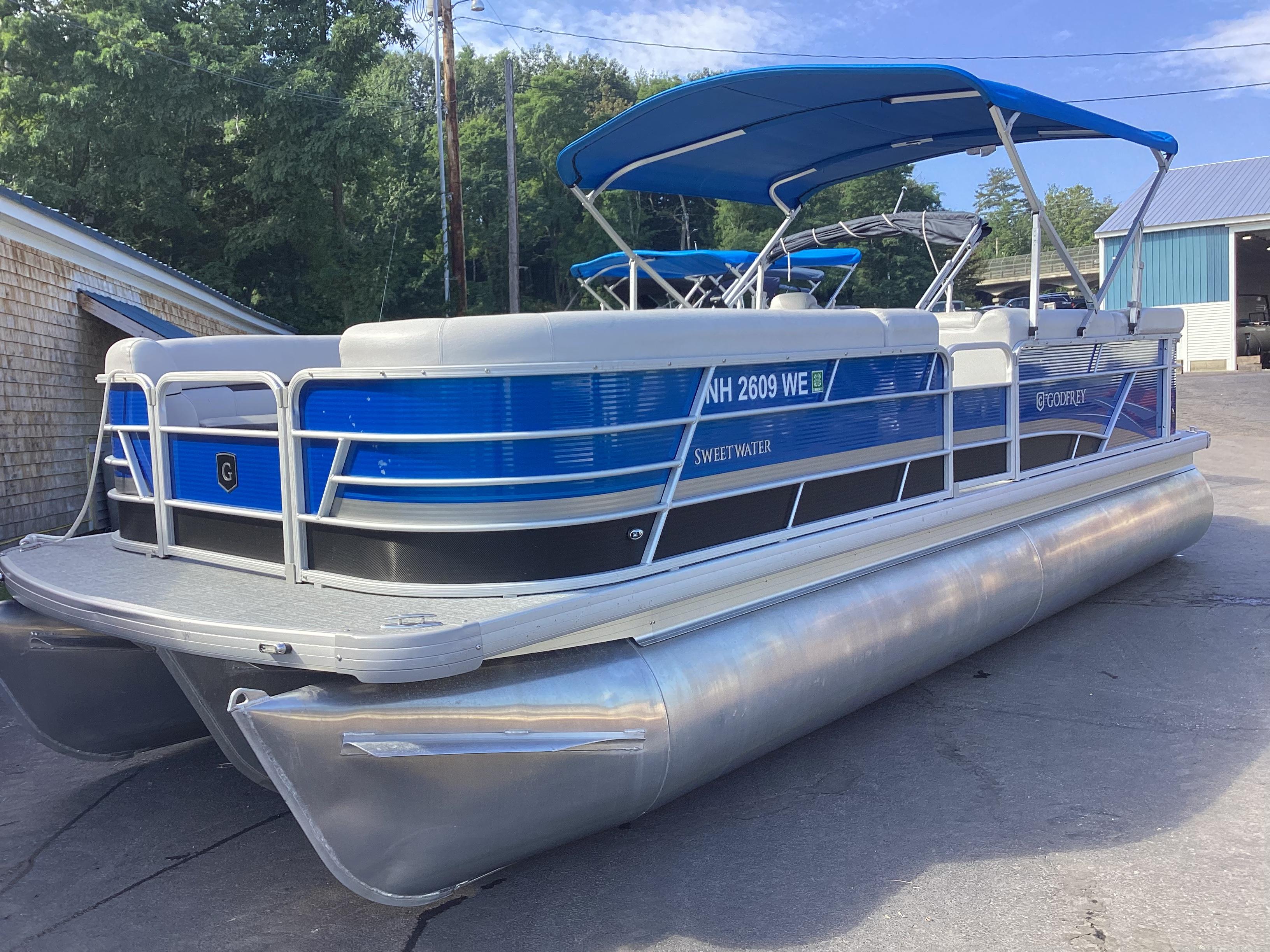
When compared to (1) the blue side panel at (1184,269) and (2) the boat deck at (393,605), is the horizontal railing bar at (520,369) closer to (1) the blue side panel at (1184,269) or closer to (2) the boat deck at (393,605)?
(2) the boat deck at (393,605)

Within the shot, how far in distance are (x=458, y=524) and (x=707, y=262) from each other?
36.7 feet

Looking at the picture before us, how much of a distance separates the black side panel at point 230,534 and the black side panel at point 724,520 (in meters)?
1.26

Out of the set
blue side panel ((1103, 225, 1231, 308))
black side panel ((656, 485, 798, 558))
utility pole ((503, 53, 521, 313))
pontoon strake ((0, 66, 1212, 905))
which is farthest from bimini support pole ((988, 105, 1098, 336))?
blue side panel ((1103, 225, 1231, 308))

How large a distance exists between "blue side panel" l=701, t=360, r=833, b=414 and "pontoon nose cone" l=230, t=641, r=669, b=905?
105 cm

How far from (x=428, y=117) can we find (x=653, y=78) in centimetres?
1702

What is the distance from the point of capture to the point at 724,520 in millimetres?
3502

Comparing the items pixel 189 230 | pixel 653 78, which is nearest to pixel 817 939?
pixel 189 230

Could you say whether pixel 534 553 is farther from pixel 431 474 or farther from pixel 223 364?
pixel 223 364

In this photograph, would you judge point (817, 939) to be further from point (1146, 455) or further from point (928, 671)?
→ point (1146, 455)

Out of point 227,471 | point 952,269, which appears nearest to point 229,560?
point 227,471

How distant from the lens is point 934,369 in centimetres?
448

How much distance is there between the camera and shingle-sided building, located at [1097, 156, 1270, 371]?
942 inches

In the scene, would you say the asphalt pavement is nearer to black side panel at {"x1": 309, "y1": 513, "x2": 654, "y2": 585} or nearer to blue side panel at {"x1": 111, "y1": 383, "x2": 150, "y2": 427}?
black side panel at {"x1": 309, "y1": 513, "x2": 654, "y2": 585}

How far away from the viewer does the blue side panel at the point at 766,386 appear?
11.2ft
